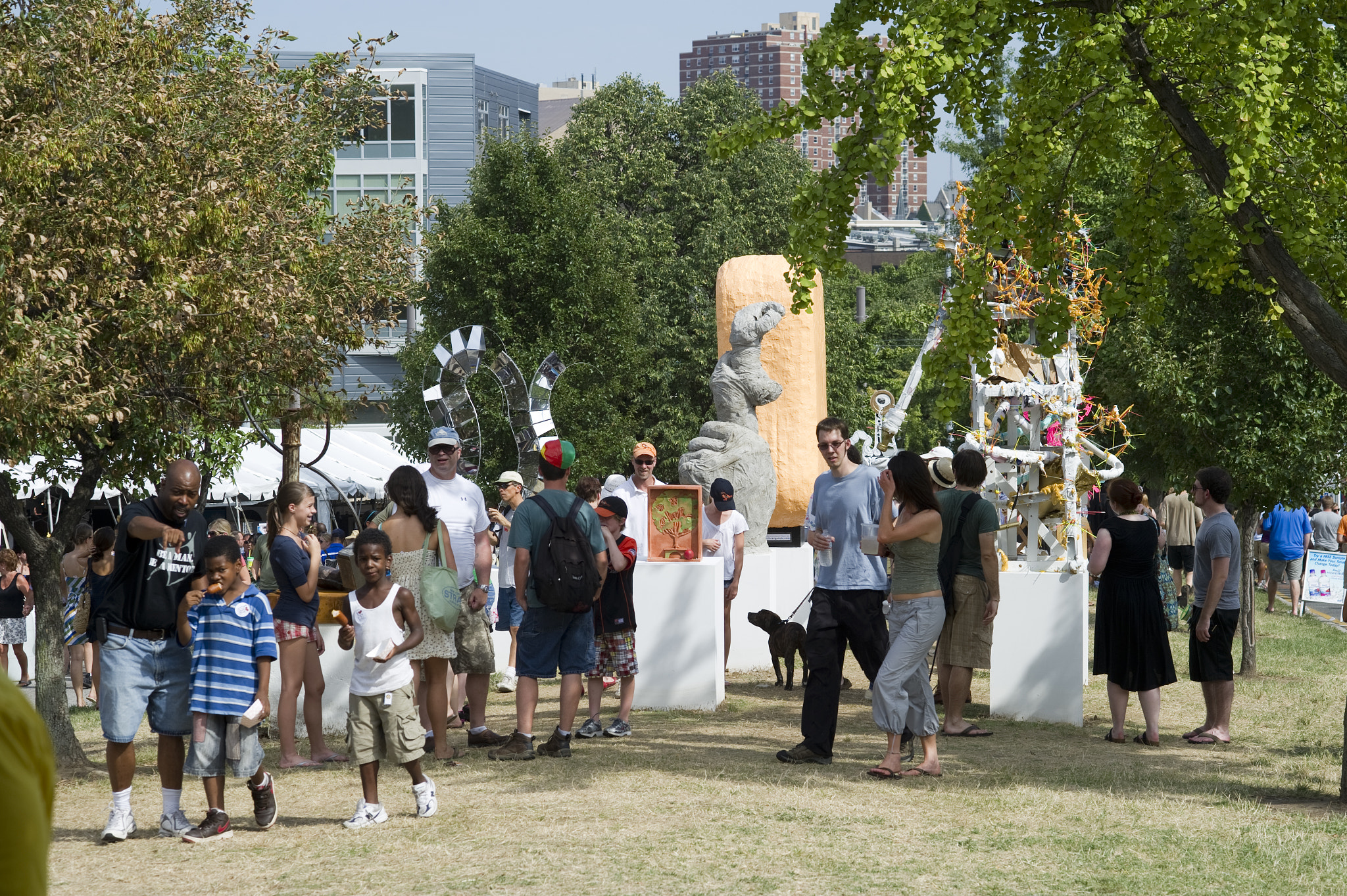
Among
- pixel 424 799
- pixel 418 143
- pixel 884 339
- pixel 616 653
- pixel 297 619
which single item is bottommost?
pixel 424 799

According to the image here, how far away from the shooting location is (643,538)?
35.4 feet

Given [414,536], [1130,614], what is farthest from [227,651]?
[1130,614]

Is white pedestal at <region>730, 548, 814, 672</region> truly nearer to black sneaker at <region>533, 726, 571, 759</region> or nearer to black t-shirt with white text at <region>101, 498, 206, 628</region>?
black sneaker at <region>533, 726, 571, 759</region>

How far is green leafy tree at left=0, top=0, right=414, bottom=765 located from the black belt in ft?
4.72

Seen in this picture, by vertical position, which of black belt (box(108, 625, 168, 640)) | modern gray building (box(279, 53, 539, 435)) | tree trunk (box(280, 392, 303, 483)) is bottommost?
black belt (box(108, 625, 168, 640))

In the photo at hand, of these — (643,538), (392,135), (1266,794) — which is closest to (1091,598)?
(643,538)

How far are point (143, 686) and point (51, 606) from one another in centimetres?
271

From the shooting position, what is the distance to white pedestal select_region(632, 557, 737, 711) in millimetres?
10273

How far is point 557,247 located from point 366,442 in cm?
736

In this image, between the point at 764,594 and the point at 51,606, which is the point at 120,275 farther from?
the point at 764,594

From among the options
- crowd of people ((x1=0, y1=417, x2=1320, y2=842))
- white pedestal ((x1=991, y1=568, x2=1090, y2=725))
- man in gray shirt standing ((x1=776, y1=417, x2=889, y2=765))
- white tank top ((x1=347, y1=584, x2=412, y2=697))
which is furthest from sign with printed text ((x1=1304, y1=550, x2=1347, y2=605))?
white tank top ((x1=347, y1=584, x2=412, y2=697))

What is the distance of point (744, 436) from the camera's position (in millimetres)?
13914

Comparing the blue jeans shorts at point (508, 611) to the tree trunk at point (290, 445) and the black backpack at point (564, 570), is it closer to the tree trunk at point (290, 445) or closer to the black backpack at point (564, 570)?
the black backpack at point (564, 570)

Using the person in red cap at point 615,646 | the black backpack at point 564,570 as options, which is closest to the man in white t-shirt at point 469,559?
the black backpack at point 564,570
